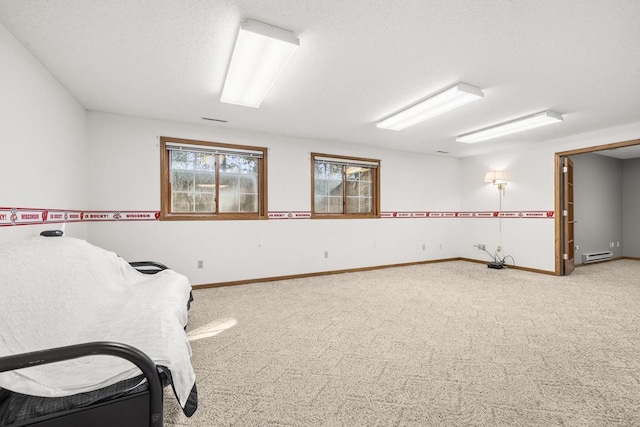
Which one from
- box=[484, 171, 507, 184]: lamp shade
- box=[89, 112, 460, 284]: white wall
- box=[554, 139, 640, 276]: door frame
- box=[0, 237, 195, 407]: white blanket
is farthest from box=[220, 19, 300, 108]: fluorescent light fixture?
box=[554, 139, 640, 276]: door frame

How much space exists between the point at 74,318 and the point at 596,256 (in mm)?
9262

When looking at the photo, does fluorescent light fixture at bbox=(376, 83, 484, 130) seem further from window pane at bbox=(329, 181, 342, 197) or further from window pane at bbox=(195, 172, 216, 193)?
window pane at bbox=(195, 172, 216, 193)

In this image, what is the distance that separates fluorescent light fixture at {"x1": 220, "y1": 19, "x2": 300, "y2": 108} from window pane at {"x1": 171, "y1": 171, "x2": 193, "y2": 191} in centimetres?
170

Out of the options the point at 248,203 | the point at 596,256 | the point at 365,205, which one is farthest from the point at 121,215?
the point at 596,256

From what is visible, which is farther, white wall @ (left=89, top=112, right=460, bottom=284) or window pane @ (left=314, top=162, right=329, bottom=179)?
window pane @ (left=314, top=162, right=329, bottom=179)

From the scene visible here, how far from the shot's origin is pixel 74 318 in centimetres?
163

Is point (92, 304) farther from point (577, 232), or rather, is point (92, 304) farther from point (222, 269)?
point (577, 232)

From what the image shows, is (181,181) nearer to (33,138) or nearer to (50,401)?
(33,138)

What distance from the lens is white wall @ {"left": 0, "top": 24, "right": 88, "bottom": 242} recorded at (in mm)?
2158

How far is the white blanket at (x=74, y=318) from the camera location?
1.24m

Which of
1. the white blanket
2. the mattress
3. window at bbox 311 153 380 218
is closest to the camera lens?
→ the mattress

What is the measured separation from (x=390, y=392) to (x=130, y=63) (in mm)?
3441

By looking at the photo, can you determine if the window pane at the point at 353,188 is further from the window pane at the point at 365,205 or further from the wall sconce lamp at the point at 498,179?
the wall sconce lamp at the point at 498,179

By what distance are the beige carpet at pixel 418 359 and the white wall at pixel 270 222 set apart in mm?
781
